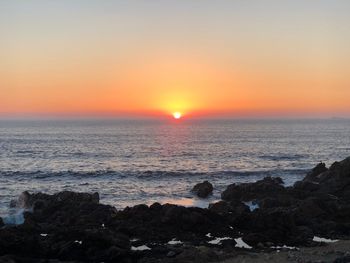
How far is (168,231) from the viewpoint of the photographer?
21.7 m

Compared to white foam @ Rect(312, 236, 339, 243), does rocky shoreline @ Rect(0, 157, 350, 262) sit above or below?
above

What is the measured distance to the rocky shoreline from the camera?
56.5 ft

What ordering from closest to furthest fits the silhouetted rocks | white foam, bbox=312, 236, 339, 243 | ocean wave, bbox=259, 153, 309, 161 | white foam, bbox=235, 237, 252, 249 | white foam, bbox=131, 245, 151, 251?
white foam, bbox=131, 245, 151, 251
white foam, bbox=235, 237, 252, 249
white foam, bbox=312, 236, 339, 243
the silhouetted rocks
ocean wave, bbox=259, 153, 309, 161

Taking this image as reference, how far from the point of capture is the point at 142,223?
22.7m

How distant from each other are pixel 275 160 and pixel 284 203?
38.3 metres

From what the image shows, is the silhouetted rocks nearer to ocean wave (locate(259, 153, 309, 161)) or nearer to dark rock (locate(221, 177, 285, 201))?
dark rock (locate(221, 177, 285, 201))

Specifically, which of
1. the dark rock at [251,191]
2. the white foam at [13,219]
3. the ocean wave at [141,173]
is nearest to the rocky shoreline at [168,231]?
the white foam at [13,219]

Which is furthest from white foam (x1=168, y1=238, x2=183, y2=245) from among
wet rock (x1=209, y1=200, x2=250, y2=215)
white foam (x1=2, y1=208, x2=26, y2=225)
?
white foam (x1=2, y1=208, x2=26, y2=225)

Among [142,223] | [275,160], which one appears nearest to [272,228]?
[142,223]

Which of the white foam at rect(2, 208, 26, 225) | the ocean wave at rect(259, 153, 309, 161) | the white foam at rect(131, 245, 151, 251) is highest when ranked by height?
the white foam at rect(131, 245, 151, 251)

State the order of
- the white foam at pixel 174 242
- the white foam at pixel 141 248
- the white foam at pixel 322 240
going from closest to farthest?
1. the white foam at pixel 141 248
2. the white foam at pixel 174 242
3. the white foam at pixel 322 240

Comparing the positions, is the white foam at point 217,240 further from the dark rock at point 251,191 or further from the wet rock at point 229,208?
the dark rock at point 251,191

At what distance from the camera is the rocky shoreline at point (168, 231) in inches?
Answer: 679

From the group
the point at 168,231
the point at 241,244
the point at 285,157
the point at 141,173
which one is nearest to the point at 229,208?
the point at 168,231
